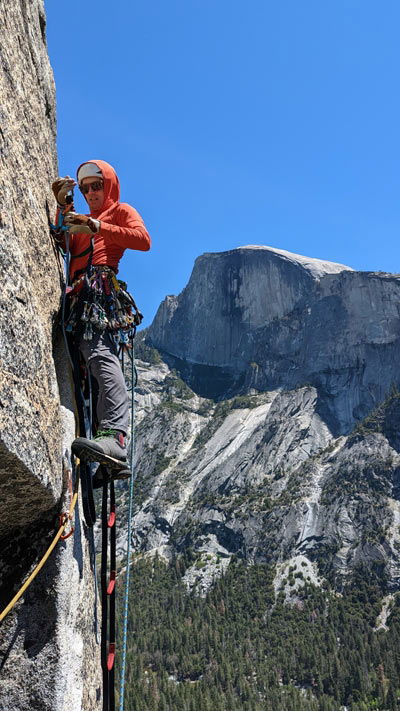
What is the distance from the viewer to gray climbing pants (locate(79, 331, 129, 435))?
451cm

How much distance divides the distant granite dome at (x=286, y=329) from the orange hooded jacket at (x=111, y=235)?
138281 mm

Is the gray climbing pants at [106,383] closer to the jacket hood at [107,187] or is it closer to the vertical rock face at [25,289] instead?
A: the vertical rock face at [25,289]

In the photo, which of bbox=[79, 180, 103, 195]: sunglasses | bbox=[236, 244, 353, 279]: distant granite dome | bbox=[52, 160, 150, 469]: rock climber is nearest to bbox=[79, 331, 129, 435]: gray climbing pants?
bbox=[52, 160, 150, 469]: rock climber

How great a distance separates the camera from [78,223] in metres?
4.70

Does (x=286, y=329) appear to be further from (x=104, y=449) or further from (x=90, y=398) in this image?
(x=104, y=449)

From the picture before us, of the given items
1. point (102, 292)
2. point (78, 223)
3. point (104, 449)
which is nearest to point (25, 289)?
point (104, 449)

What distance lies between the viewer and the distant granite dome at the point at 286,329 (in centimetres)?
14375

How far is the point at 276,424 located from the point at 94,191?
138323 millimetres

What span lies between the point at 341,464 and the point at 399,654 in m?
41.0

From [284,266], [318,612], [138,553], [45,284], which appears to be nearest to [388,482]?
[318,612]

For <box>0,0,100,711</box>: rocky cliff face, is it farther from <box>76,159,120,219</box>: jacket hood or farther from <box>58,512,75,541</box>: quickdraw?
<box>76,159,120,219</box>: jacket hood

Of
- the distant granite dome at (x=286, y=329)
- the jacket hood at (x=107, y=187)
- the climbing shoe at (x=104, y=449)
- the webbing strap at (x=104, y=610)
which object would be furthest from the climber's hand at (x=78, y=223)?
the distant granite dome at (x=286, y=329)

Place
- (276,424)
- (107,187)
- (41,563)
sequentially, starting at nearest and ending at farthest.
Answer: (41,563)
(107,187)
(276,424)

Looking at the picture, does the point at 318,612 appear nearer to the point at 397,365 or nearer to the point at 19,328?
the point at 397,365
